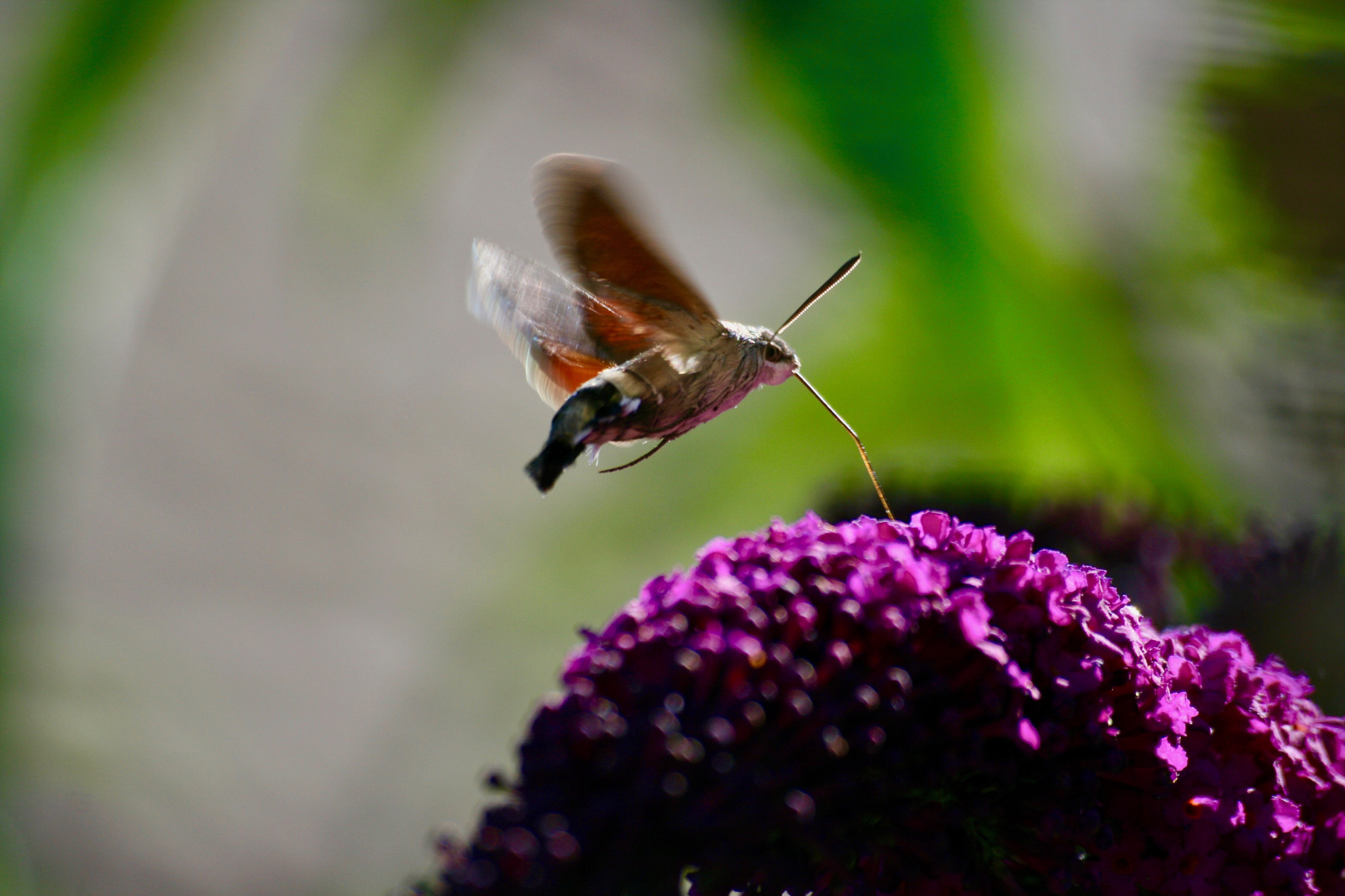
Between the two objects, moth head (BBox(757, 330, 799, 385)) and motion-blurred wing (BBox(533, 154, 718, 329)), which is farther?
moth head (BBox(757, 330, 799, 385))

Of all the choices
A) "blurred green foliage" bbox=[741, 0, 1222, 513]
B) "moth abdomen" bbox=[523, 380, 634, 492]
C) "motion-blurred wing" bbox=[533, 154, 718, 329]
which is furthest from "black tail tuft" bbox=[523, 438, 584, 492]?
"blurred green foliage" bbox=[741, 0, 1222, 513]

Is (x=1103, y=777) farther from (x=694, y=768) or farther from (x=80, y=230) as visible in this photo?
(x=80, y=230)

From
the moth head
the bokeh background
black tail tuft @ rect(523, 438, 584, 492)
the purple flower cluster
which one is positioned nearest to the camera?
the purple flower cluster

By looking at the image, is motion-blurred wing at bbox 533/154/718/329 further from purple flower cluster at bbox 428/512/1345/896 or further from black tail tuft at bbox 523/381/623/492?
purple flower cluster at bbox 428/512/1345/896

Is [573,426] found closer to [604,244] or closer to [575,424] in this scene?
[575,424]

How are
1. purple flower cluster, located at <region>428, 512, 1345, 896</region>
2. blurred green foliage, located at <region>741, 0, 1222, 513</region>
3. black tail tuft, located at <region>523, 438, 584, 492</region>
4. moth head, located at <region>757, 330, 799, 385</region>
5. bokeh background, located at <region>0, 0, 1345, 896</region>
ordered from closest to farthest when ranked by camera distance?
purple flower cluster, located at <region>428, 512, 1345, 896</region>, black tail tuft, located at <region>523, 438, 584, 492</region>, moth head, located at <region>757, 330, 799, 385</region>, bokeh background, located at <region>0, 0, 1345, 896</region>, blurred green foliage, located at <region>741, 0, 1222, 513</region>

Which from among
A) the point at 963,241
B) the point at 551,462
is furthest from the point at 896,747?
the point at 963,241

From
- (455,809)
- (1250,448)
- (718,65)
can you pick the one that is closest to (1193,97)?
(1250,448)

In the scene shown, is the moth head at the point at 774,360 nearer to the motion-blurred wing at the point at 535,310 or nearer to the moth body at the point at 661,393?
the moth body at the point at 661,393
